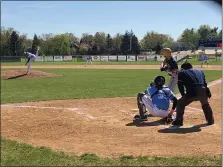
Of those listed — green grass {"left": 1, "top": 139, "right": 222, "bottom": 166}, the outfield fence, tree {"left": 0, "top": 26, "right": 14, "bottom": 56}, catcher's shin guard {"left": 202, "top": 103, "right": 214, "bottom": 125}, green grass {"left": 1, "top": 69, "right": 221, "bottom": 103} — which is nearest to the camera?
green grass {"left": 1, "top": 139, "right": 222, "bottom": 166}

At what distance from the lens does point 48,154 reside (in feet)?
18.2

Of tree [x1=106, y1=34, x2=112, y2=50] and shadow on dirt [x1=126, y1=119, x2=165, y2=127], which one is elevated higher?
tree [x1=106, y1=34, x2=112, y2=50]

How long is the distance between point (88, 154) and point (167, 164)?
1273 millimetres

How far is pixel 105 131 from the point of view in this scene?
7.30m

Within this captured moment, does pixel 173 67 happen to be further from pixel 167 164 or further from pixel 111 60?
pixel 111 60

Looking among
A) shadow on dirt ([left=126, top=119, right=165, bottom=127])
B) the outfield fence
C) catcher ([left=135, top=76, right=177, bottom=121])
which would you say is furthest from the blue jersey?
→ the outfield fence

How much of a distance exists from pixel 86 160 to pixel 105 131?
2.10 metres

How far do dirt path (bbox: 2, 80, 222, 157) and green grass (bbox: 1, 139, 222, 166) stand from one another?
299mm

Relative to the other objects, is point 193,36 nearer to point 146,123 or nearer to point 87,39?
point 146,123

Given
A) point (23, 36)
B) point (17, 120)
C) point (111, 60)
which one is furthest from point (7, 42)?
point (17, 120)

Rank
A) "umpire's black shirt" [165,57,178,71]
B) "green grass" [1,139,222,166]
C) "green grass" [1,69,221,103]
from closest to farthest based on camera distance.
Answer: "green grass" [1,139,222,166]
"umpire's black shirt" [165,57,178,71]
"green grass" [1,69,221,103]

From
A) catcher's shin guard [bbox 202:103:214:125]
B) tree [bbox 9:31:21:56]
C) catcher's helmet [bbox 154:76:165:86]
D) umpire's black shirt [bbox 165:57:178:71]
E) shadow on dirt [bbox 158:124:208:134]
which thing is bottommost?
shadow on dirt [bbox 158:124:208:134]

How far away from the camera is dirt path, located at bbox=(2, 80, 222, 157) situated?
5902 millimetres

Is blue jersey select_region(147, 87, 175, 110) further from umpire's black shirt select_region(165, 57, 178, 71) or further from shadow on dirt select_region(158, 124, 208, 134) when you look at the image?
umpire's black shirt select_region(165, 57, 178, 71)
